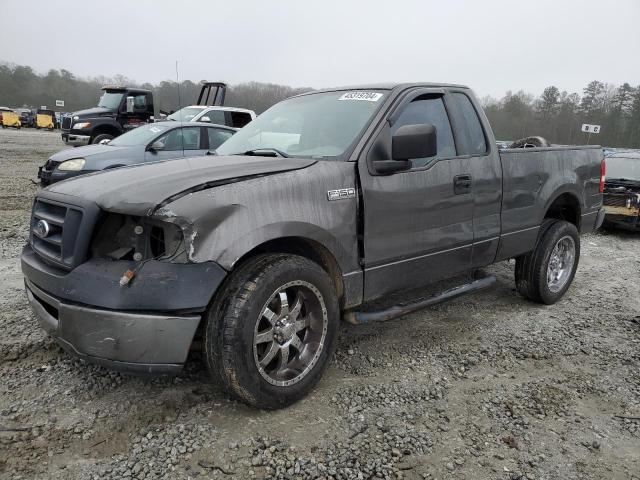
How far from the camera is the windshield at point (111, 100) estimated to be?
15656 millimetres

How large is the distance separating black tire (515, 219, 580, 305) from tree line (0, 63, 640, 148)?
325 centimetres

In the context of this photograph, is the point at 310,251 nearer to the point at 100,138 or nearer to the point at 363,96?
the point at 363,96

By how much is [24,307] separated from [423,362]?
330 centimetres

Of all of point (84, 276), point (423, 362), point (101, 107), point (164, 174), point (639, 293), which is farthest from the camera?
point (101, 107)

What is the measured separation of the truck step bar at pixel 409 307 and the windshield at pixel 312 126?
111 centimetres

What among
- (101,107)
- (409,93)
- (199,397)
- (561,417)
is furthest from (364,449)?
(101,107)

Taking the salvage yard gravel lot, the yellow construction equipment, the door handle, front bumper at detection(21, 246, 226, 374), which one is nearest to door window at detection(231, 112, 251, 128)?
the salvage yard gravel lot

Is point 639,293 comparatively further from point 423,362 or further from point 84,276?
point 84,276

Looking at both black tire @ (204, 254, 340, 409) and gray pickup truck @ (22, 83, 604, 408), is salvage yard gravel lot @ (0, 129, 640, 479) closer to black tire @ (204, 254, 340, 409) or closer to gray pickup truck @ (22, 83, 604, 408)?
black tire @ (204, 254, 340, 409)

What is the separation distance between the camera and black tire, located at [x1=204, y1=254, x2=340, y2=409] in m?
2.47

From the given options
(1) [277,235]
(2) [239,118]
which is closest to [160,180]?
(1) [277,235]

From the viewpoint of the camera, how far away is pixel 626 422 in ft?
9.43

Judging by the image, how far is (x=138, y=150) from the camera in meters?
8.68

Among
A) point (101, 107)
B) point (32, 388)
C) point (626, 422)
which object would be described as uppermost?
point (101, 107)
